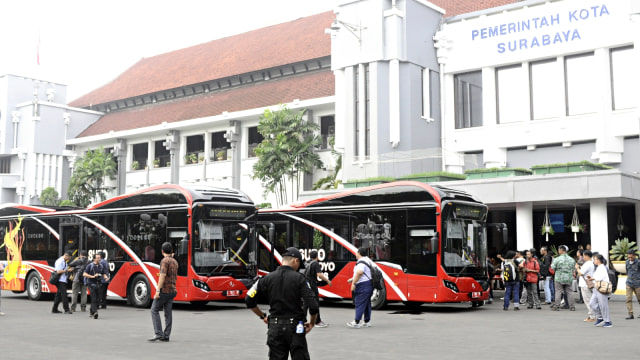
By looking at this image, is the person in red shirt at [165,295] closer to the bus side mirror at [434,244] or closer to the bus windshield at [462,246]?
the bus side mirror at [434,244]

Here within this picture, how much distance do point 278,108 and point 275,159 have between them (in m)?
3.58

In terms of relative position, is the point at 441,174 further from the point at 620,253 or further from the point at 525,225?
the point at 620,253

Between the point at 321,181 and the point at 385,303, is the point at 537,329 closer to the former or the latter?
the point at 385,303

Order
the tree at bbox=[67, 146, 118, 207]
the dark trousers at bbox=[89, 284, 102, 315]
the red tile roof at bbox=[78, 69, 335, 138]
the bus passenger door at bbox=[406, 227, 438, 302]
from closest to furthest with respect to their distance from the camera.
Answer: the dark trousers at bbox=[89, 284, 102, 315]
the bus passenger door at bbox=[406, 227, 438, 302]
the red tile roof at bbox=[78, 69, 335, 138]
the tree at bbox=[67, 146, 118, 207]

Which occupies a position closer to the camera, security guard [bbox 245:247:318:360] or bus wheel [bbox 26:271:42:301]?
security guard [bbox 245:247:318:360]

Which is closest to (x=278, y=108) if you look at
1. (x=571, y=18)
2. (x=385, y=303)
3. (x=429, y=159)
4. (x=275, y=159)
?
(x=275, y=159)

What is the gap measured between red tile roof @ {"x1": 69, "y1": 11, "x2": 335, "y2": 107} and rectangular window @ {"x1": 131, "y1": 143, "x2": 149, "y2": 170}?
159 inches

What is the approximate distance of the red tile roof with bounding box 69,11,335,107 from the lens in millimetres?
43125

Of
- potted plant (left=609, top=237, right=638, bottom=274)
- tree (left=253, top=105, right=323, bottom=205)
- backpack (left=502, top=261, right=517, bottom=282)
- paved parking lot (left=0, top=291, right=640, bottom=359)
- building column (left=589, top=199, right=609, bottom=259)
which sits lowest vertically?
paved parking lot (left=0, top=291, right=640, bottom=359)

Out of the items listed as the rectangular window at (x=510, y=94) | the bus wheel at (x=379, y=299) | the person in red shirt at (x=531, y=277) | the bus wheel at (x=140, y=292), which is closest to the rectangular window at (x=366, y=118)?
the rectangular window at (x=510, y=94)

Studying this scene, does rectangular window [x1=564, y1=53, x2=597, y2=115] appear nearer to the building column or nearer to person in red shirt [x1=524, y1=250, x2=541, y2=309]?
the building column

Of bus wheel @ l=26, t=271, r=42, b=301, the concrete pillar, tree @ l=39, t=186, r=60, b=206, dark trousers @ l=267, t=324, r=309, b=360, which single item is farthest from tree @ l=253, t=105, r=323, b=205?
dark trousers @ l=267, t=324, r=309, b=360

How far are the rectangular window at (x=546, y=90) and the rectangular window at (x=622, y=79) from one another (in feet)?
6.81

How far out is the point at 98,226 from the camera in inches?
824
